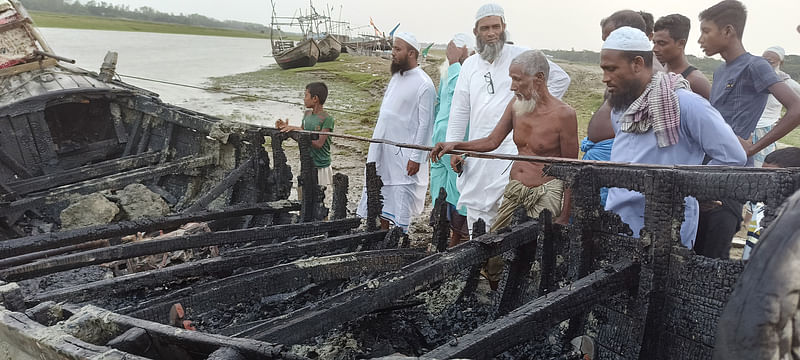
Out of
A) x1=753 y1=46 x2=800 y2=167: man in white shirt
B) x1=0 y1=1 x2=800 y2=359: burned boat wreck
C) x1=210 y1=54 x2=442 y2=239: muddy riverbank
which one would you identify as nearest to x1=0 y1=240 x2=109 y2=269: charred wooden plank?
x1=0 y1=1 x2=800 y2=359: burned boat wreck

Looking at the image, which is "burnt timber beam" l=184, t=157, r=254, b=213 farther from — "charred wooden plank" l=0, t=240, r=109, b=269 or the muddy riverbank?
the muddy riverbank

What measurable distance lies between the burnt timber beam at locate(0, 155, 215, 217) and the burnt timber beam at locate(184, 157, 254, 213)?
0.77m

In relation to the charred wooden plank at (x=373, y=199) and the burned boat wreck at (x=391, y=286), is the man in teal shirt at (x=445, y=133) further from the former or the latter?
the burned boat wreck at (x=391, y=286)

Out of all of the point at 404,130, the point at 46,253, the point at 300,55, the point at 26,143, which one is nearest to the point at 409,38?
the point at 404,130

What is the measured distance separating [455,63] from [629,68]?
3.19 meters

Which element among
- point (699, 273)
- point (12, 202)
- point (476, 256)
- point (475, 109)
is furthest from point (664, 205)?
point (12, 202)

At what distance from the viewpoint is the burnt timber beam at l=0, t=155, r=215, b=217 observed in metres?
5.05

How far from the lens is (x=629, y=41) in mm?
2902

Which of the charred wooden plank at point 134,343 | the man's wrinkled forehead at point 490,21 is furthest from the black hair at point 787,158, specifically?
the charred wooden plank at point 134,343

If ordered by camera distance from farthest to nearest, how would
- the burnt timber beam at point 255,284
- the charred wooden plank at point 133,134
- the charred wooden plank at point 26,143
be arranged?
the charred wooden plank at point 133,134 < the charred wooden plank at point 26,143 < the burnt timber beam at point 255,284

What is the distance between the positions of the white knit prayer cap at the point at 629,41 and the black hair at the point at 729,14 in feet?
3.25

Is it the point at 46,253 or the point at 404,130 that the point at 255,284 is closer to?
the point at 46,253

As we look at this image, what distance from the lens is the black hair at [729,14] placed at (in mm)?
3449

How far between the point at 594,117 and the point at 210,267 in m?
3.03
